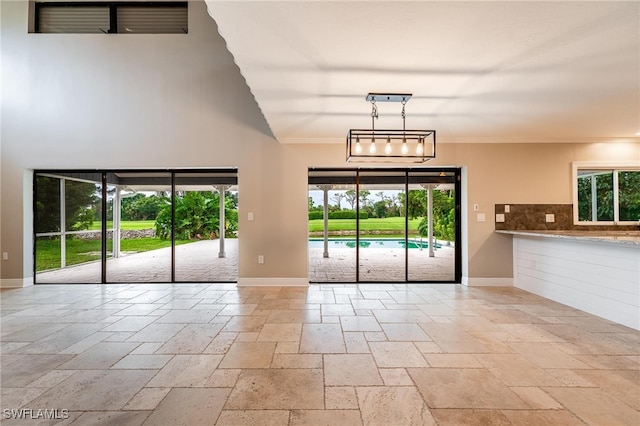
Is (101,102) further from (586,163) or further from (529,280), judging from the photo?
(586,163)

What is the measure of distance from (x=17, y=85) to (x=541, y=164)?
9084 mm

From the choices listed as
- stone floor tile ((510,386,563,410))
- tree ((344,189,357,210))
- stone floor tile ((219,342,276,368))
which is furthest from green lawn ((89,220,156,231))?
stone floor tile ((510,386,563,410))

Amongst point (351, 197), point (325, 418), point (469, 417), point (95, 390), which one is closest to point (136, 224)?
point (351, 197)

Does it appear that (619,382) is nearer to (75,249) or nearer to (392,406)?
(392,406)

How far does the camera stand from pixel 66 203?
5.84 meters

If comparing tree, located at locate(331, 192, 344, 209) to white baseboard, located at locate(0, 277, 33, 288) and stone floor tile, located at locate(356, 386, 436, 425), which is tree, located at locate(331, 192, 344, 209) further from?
white baseboard, located at locate(0, 277, 33, 288)

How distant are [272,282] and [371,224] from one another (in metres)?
2.33

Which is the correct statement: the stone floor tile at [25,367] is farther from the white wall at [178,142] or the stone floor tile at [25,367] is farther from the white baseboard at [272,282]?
the white wall at [178,142]

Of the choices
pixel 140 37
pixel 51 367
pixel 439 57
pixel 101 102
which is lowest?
pixel 51 367

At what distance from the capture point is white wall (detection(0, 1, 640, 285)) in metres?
5.20

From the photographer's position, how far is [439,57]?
244 centimetres

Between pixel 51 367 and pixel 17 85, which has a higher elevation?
pixel 17 85

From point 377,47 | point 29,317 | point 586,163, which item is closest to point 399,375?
point 377,47

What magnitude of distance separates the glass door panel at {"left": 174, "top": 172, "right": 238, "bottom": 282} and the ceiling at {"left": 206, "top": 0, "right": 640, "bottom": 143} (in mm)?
2788
